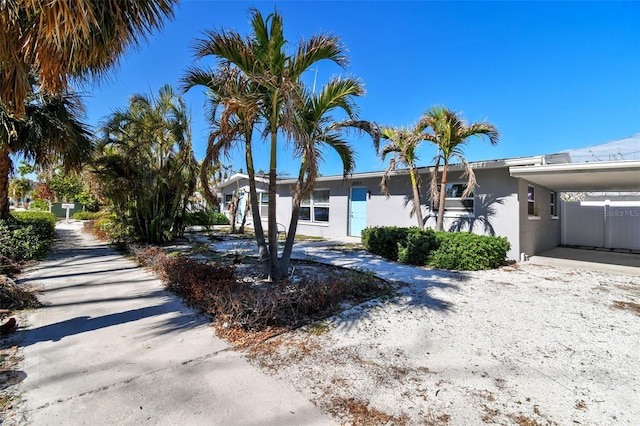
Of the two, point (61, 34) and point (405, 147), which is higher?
point (405, 147)

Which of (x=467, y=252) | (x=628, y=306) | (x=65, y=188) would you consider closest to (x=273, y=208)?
(x=467, y=252)

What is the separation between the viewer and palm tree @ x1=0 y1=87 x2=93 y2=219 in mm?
6629

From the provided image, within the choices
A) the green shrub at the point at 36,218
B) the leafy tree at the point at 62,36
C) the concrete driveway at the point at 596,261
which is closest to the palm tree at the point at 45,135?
the green shrub at the point at 36,218

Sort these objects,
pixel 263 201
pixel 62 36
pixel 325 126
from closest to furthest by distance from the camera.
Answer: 1. pixel 62 36
2. pixel 325 126
3. pixel 263 201

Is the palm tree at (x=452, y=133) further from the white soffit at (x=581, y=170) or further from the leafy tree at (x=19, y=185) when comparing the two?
the leafy tree at (x=19, y=185)

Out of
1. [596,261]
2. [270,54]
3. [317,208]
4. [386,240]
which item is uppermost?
[270,54]

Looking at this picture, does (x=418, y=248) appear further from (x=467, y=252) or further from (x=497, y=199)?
(x=497, y=199)

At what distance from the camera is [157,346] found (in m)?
3.27

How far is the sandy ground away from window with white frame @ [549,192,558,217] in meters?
8.06

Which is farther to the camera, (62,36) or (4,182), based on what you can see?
(4,182)

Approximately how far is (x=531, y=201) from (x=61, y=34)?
39.6 ft

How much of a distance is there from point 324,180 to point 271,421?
12.6 m

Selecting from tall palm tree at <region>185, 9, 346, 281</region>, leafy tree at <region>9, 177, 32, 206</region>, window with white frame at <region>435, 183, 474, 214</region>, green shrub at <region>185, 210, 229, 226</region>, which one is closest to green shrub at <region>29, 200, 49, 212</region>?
leafy tree at <region>9, 177, 32, 206</region>

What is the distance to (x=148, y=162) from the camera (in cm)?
988
